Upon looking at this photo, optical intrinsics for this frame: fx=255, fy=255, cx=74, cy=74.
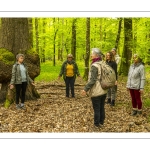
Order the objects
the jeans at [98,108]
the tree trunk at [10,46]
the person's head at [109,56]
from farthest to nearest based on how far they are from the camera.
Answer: the person's head at [109,56]
the tree trunk at [10,46]
the jeans at [98,108]

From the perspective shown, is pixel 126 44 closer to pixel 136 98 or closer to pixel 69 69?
pixel 69 69

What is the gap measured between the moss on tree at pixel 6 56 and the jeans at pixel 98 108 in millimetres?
3733

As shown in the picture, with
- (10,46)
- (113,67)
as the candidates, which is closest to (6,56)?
(10,46)

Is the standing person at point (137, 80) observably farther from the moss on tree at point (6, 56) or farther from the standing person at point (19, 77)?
the moss on tree at point (6, 56)

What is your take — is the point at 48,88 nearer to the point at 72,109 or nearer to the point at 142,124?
the point at 72,109

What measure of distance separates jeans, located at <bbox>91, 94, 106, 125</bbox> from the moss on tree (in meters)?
3.73

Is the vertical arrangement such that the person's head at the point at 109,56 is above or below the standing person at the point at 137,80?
above

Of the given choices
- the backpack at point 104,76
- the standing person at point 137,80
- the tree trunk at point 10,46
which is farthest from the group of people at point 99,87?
the tree trunk at point 10,46

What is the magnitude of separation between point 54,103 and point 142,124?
11.2 feet

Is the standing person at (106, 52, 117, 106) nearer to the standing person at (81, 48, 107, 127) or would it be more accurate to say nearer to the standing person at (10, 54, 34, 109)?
the standing person at (81, 48, 107, 127)

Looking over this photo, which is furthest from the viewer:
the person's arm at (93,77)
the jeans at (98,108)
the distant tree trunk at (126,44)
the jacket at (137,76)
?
the distant tree trunk at (126,44)

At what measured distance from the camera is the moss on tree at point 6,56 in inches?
348

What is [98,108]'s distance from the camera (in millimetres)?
6828
